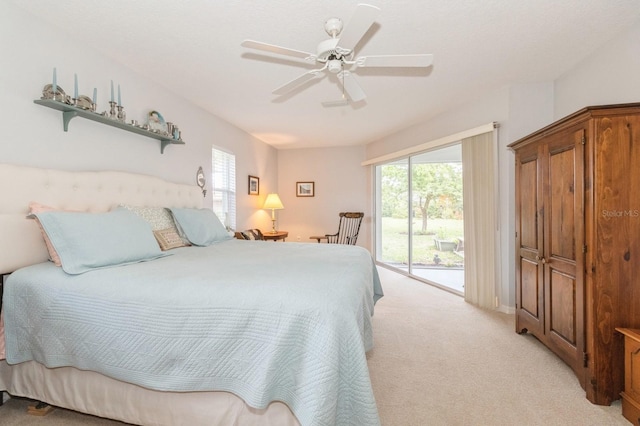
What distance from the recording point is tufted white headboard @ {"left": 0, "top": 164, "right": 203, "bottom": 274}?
65.7 inches

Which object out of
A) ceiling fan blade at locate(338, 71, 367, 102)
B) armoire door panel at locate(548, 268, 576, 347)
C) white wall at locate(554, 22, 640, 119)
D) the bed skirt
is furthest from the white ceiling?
the bed skirt

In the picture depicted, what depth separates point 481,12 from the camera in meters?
1.94

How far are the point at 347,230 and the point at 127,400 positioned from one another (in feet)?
15.6

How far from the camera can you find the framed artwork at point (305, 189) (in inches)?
253

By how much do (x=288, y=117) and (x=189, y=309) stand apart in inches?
135

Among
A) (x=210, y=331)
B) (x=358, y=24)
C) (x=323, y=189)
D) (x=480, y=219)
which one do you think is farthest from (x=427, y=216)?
(x=210, y=331)

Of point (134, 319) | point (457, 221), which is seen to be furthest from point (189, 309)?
point (457, 221)

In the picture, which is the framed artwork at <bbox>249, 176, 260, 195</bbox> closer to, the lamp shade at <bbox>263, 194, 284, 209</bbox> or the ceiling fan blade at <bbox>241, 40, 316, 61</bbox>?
the lamp shade at <bbox>263, 194, 284, 209</bbox>

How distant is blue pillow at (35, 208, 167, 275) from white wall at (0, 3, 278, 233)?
63cm

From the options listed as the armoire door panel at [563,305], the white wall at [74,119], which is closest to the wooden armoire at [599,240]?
the armoire door panel at [563,305]

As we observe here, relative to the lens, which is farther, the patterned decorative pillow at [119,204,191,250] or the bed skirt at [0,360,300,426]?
the patterned decorative pillow at [119,204,191,250]

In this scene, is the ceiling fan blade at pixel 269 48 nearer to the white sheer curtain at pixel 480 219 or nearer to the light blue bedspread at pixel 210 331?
the light blue bedspread at pixel 210 331

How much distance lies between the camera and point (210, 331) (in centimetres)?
127

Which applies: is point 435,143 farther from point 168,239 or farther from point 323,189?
point 168,239
